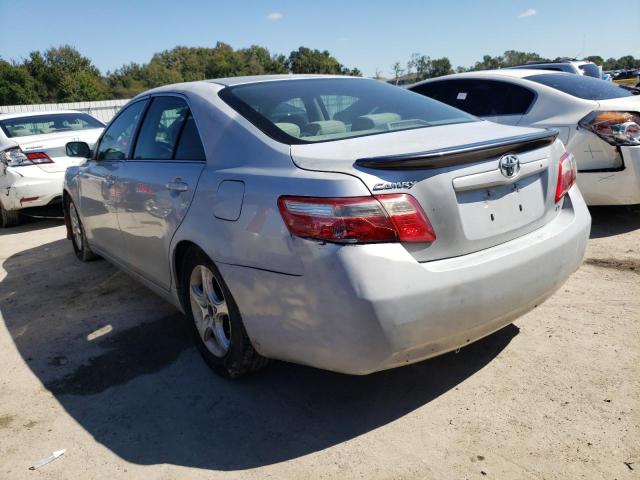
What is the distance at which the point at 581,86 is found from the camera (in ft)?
17.7

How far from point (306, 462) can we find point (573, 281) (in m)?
2.60

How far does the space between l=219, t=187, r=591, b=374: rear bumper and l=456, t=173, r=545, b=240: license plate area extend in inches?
3.2

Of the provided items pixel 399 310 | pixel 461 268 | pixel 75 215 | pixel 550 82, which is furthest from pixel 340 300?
pixel 550 82

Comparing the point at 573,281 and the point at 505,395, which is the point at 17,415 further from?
the point at 573,281

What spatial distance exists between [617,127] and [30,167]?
6716 millimetres

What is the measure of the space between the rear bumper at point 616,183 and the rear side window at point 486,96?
1.01 metres

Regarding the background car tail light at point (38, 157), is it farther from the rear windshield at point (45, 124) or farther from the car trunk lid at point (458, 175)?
the car trunk lid at point (458, 175)

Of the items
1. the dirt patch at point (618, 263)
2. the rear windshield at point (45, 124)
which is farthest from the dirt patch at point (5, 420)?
the rear windshield at point (45, 124)

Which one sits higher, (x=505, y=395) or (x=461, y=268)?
(x=461, y=268)

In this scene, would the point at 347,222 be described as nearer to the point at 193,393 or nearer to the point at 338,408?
the point at 338,408

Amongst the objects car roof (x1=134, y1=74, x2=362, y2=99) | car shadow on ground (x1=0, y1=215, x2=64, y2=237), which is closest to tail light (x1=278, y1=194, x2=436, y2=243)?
car roof (x1=134, y1=74, x2=362, y2=99)

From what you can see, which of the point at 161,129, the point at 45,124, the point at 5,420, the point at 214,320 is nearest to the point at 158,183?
the point at 161,129

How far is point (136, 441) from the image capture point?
247cm

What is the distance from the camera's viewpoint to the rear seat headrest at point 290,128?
101 inches
